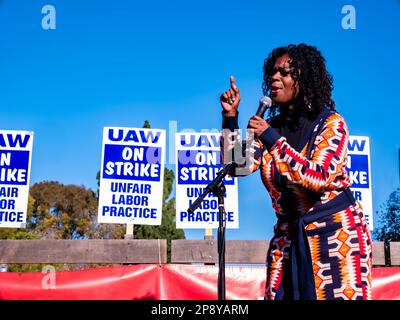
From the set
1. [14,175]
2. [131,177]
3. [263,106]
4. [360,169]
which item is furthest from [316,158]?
[14,175]

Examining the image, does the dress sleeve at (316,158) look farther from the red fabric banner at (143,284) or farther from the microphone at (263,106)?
the red fabric banner at (143,284)

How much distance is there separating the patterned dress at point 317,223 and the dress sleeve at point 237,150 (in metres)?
0.20

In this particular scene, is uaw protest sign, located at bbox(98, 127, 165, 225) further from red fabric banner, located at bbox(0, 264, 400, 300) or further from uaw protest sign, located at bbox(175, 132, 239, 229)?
red fabric banner, located at bbox(0, 264, 400, 300)

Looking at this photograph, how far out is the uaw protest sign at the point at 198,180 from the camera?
7.06 m

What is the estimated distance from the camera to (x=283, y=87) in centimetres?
264

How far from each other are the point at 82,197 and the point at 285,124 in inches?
1822

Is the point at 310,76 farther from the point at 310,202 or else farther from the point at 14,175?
the point at 14,175

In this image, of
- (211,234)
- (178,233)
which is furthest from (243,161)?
(178,233)

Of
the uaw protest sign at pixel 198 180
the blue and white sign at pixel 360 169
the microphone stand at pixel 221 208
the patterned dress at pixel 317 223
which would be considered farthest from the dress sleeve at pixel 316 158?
the blue and white sign at pixel 360 169

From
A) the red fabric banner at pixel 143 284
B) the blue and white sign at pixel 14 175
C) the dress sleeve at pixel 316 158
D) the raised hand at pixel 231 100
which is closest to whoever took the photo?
the dress sleeve at pixel 316 158

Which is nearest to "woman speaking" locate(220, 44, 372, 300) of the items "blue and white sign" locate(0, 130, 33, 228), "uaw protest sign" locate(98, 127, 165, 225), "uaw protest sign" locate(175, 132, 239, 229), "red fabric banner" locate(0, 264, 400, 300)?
"red fabric banner" locate(0, 264, 400, 300)

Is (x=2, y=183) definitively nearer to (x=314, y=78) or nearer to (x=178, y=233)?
(x=314, y=78)

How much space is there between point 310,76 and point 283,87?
0.15m
